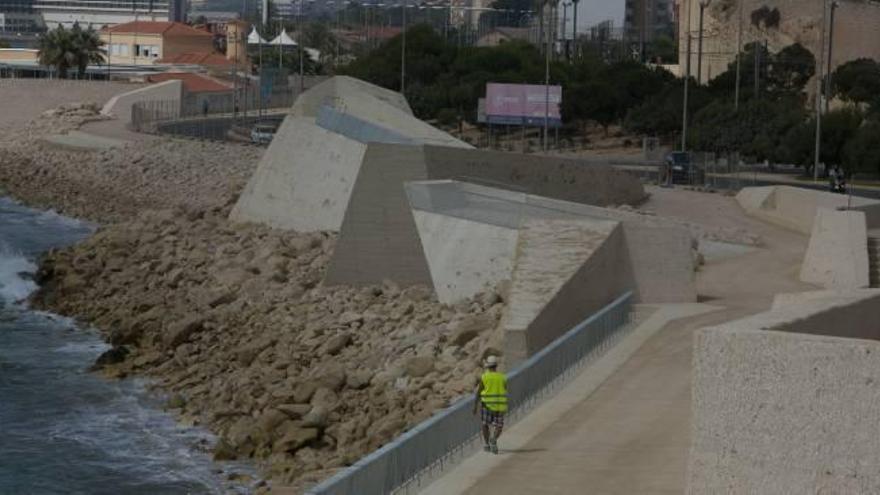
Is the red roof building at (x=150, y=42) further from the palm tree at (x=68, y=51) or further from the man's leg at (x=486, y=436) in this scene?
the man's leg at (x=486, y=436)

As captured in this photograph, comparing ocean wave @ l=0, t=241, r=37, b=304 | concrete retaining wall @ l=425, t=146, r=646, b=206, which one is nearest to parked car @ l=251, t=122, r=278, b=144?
ocean wave @ l=0, t=241, r=37, b=304

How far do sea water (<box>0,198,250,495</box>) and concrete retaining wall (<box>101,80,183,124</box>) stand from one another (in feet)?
158

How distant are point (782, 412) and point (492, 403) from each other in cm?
408

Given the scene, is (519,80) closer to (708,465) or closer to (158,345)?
(158,345)

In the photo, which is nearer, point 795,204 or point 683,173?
point 795,204

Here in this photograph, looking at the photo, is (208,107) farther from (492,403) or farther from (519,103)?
(492,403)

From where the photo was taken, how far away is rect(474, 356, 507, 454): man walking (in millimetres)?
16047

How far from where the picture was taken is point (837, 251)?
91.3 ft

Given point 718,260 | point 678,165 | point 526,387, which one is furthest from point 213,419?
point 678,165

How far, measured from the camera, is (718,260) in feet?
103

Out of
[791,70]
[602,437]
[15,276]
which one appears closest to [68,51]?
[791,70]

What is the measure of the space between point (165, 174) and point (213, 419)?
35.2 meters

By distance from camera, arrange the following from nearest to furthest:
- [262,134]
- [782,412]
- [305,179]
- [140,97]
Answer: [782,412] < [305,179] < [262,134] < [140,97]

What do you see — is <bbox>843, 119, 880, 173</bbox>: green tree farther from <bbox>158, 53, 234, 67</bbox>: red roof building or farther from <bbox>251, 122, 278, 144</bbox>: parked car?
<bbox>158, 53, 234, 67</bbox>: red roof building
